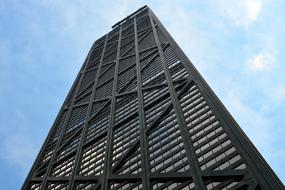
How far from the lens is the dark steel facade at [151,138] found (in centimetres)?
1652

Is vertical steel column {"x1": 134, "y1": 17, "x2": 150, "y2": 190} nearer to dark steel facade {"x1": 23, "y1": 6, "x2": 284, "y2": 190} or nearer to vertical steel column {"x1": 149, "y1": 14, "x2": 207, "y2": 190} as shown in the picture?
dark steel facade {"x1": 23, "y1": 6, "x2": 284, "y2": 190}

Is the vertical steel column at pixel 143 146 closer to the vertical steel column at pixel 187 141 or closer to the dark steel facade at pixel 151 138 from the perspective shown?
the dark steel facade at pixel 151 138

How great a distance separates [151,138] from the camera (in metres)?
22.3

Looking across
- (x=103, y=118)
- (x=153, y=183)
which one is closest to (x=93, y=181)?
(x=153, y=183)

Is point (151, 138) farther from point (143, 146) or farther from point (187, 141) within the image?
point (187, 141)

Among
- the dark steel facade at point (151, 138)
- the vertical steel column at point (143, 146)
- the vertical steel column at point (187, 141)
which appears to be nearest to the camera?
Result: the vertical steel column at point (187, 141)

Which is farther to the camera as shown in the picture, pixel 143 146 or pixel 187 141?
pixel 143 146

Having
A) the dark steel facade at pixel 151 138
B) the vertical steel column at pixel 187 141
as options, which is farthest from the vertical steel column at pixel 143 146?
the vertical steel column at pixel 187 141

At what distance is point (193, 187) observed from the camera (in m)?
16.3

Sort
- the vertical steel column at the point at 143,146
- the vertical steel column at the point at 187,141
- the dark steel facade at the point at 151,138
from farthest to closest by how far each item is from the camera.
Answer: the vertical steel column at the point at 143,146, the dark steel facade at the point at 151,138, the vertical steel column at the point at 187,141

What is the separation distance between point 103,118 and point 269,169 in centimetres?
1791

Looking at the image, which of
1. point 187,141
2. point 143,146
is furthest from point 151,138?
point 187,141

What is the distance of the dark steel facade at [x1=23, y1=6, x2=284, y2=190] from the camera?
650 inches

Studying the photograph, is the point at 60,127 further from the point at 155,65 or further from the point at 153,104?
the point at 153,104
